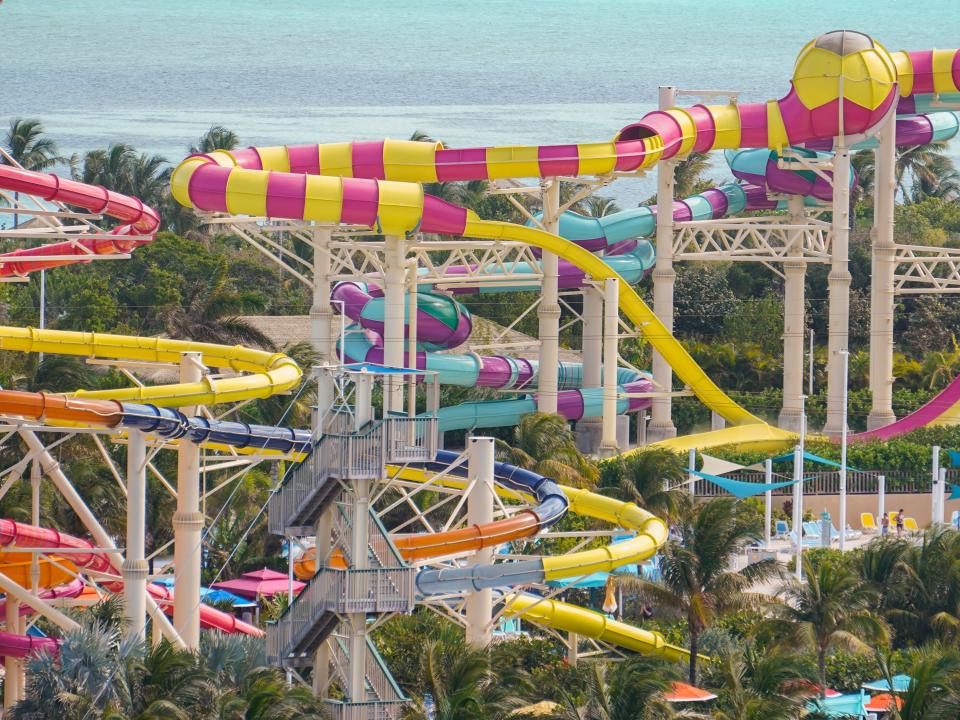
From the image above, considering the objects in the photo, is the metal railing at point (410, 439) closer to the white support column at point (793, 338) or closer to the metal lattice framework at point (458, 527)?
the metal lattice framework at point (458, 527)

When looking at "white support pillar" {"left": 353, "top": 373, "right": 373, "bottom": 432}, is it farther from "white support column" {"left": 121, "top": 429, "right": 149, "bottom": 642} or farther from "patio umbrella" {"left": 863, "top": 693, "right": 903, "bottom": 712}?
"patio umbrella" {"left": 863, "top": 693, "right": 903, "bottom": 712}

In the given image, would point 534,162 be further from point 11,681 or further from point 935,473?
point 11,681

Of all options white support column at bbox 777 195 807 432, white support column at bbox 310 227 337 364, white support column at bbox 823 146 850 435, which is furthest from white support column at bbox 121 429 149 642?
white support column at bbox 777 195 807 432

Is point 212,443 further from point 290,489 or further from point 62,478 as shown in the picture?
point 290,489

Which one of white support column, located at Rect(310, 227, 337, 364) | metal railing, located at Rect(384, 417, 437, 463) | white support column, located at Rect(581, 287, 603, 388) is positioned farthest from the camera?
white support column, located at Rect(581, 287, 603, 388)

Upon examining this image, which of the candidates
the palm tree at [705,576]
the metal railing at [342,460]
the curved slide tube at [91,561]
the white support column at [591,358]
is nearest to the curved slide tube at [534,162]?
the white support column at [591,358]

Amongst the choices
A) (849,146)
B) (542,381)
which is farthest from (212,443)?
(849,146)
